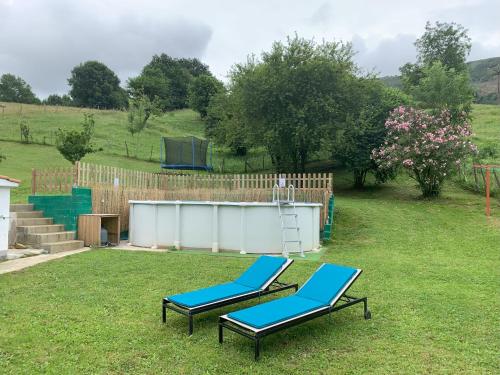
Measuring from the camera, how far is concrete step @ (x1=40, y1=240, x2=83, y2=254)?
9680 mm

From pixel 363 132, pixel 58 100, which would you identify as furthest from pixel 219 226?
pixel 58 100

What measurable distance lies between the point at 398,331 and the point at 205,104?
168ft

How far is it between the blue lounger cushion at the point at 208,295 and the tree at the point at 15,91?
88612 mm

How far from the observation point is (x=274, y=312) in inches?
172

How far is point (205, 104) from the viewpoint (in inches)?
2110

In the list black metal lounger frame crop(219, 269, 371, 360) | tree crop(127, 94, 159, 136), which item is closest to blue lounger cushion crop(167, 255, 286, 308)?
black metal lounger frame crop(219, 269, 371, 360)

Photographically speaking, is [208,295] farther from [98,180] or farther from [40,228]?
[98,180]

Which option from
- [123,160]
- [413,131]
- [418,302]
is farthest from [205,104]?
[418,302]

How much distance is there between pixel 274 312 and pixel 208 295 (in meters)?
1.06

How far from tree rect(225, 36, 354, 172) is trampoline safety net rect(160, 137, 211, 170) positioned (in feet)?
15.1

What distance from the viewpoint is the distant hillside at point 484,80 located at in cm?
10259

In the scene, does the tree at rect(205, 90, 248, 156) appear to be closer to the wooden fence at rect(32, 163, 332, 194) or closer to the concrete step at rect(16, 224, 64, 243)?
the wooden fence at rect(32, 163, 332, 194)

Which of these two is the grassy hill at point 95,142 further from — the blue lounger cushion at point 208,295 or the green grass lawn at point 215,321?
the blue lounger cushion at point 208,295

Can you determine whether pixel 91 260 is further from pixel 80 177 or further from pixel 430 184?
pixel 430 184
